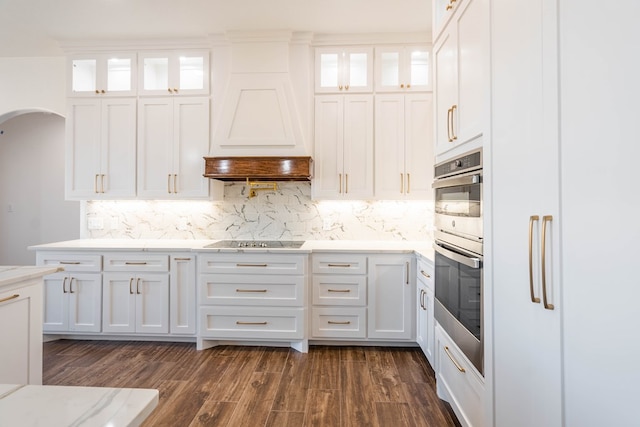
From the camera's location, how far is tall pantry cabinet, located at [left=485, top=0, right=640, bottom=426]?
2.39 ft

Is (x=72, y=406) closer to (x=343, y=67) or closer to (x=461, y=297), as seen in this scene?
(x=461, y=297)

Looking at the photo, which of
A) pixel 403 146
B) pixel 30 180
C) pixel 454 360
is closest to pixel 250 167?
pixel 403 146

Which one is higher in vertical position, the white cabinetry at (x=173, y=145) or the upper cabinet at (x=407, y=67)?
the upper cabinet at (x=407, y=67)

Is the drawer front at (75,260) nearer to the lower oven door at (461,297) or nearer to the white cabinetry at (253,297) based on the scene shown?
the white cabinetry at (253,297)

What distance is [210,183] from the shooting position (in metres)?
3.22

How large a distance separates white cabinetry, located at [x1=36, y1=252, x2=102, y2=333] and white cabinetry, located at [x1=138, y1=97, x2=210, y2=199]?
0.89m

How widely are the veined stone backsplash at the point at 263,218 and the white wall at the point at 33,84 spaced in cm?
114

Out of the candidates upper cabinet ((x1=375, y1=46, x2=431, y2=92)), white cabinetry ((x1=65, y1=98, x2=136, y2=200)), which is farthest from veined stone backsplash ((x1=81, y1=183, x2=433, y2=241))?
upper cabinet ((x1=375, y1=46, x2=431, y2=92))

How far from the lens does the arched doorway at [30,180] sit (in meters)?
5.06

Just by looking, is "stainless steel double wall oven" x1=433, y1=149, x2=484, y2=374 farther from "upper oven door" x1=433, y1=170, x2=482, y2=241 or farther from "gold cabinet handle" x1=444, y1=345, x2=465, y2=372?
"gold cabinet handle" x1=444, y1=345, x2=465, y2=372

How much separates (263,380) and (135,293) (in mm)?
1496

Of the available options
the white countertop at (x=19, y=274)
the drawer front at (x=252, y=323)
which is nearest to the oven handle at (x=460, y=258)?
the drawer front at (x=252, y=323)

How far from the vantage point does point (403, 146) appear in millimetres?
3141

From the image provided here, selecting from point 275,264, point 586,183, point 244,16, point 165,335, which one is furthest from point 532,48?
point 165,335
